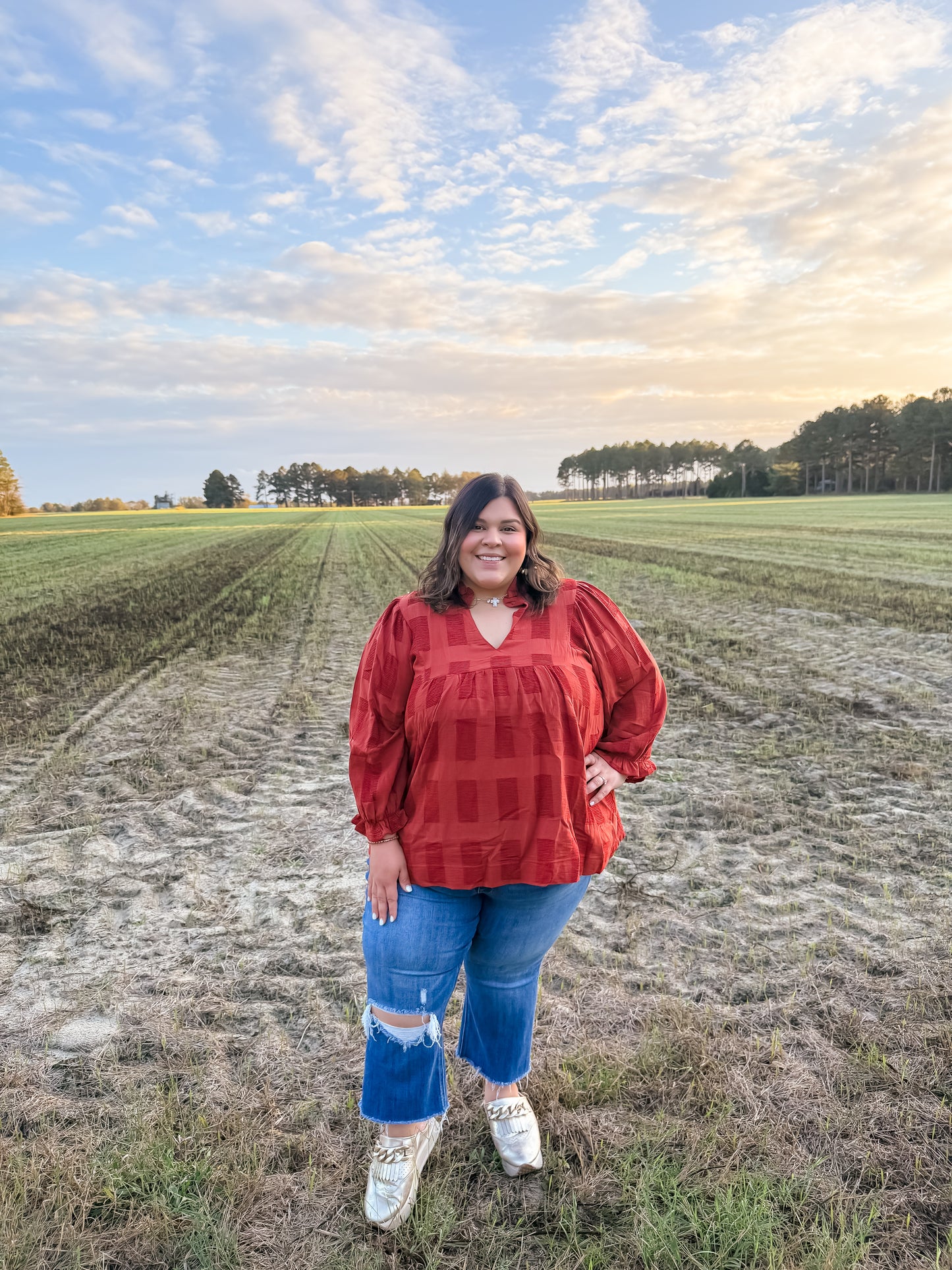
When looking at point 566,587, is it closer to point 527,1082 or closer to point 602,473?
point 527,1082

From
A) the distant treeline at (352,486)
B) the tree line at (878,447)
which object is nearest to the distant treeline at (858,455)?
the tree line at (878,447)

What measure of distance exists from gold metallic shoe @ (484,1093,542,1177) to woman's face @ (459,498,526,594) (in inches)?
67.8

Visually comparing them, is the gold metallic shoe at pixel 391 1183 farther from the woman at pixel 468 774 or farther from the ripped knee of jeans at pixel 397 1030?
the ripped knee of jeans at pixel 397 1030

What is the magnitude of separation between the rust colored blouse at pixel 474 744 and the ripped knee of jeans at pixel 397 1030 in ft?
1.43

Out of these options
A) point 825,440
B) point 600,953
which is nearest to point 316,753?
point 600,953

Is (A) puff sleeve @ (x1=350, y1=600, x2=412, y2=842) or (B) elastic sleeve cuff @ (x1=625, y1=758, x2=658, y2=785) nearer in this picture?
(A) puff sleeve @ (x1=350, y1=600, x2=412, y2=842)

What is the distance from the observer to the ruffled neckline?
6.77 feet

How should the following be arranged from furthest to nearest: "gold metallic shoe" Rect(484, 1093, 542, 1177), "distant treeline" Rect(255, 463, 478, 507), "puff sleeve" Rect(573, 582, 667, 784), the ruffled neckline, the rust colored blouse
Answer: "distant treeline" Rect(255, 463, 478, 507) < "gold metallic shoe" Rect(484, 1093, 542, 1177) < "puff sleeve" Rect(573, 582, 667, 784) < the ruffled neckline < the rust colored blouse

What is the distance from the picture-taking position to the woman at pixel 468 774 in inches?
77.0

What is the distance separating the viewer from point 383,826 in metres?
2.03

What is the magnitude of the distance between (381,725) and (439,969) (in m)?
0.70

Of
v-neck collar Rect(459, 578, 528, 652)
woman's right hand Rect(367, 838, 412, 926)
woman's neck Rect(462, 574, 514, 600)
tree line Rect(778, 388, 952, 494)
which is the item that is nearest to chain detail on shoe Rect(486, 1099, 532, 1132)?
woman's right hand Rect(367, 838, 412, 926)

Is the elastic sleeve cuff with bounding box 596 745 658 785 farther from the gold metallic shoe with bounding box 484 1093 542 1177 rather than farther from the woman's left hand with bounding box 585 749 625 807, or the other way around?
the gold metallic shoe with bounding box 484 1093 542 1177

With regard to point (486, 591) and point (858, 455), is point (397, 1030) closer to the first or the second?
point (486, 591)
